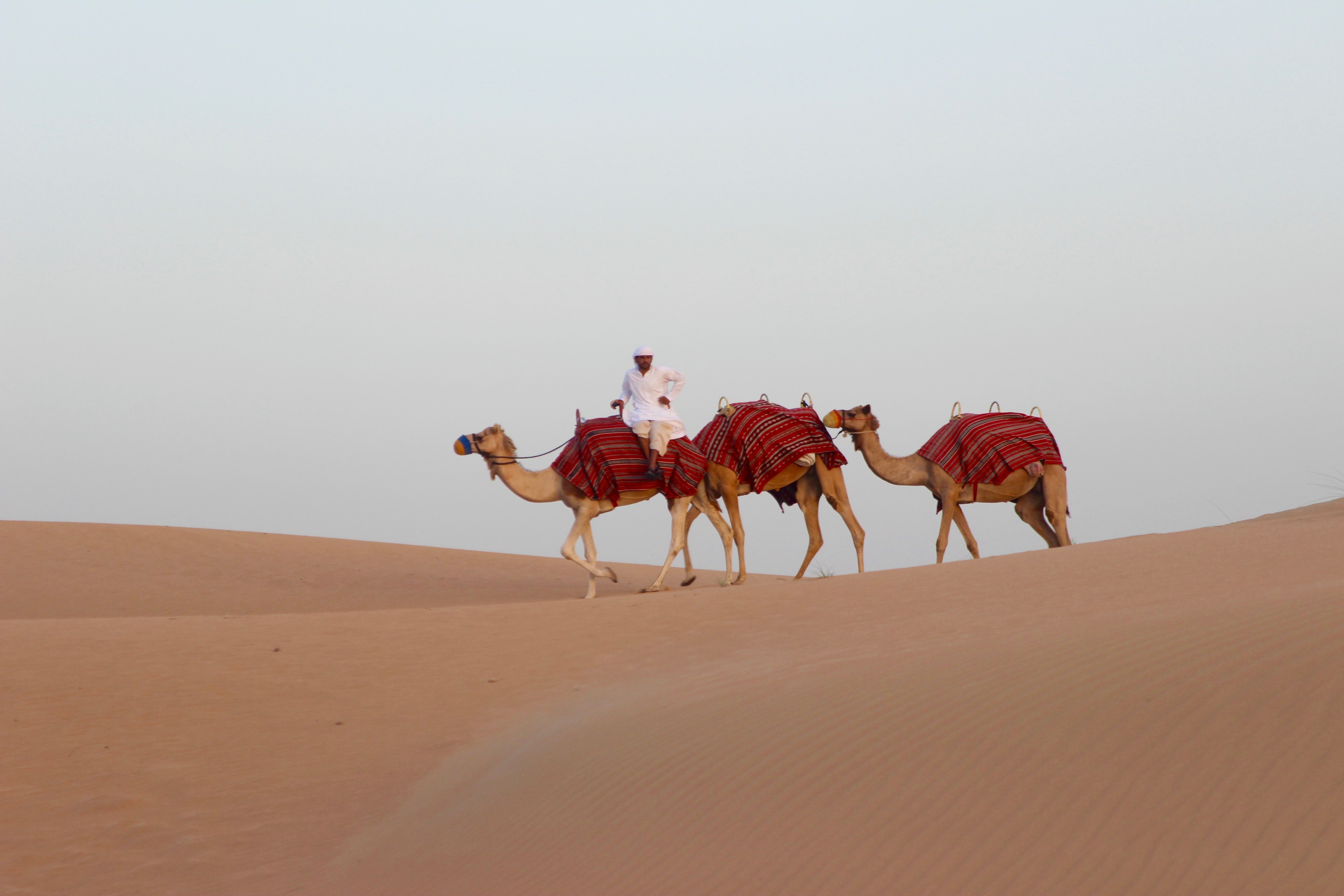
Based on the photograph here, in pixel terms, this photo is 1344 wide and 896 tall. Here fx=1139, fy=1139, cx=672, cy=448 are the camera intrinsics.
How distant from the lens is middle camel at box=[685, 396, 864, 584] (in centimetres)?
1407

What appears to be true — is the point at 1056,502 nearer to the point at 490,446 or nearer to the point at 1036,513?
the point at 1036,513

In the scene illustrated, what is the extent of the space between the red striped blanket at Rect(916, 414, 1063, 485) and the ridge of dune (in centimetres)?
433

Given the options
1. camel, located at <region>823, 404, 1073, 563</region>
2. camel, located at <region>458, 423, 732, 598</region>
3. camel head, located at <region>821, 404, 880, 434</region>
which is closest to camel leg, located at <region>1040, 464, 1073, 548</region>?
camel, located at <region>823, 404, 1073, 563</region>

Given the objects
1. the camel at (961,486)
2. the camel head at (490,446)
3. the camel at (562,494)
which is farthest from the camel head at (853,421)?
the camel head at (490,446)

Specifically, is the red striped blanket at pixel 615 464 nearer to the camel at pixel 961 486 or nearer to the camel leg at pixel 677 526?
the camel leg at pixel 677 526

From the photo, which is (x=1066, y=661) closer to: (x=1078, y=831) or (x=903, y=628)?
(x=1078, y=831)

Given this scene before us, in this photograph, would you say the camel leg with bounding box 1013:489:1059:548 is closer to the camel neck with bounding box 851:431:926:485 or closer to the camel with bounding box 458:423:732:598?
the camel neck with bounding box 851:431:926:485

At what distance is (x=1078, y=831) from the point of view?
3518mm

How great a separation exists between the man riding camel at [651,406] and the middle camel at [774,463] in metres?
0.78

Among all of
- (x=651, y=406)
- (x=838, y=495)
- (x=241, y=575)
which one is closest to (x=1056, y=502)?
(x=838, y=495)

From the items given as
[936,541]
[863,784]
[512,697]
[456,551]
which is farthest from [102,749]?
[456,551]

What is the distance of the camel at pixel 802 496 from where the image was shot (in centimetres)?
1425

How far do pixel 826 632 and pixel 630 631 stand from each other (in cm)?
189

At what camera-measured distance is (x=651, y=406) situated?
1353 centimetres
